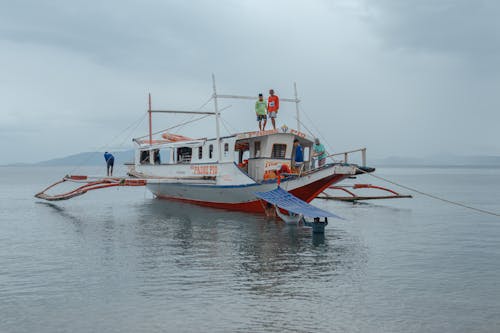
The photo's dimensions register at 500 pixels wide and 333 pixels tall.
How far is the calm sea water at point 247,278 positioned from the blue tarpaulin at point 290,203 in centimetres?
118

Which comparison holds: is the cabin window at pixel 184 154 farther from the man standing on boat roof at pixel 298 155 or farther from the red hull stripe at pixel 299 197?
the man standing on boat roof at pixel 298 155

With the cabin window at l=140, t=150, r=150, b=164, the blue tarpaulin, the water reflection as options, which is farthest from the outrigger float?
the cabin window at l=140, t=150, r=150, b=164

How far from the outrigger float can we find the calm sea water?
1.93 m

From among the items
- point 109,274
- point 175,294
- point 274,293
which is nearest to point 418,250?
point 274,293

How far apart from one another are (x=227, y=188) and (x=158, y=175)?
9.09 meters

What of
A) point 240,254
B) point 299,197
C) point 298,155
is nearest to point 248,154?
point 298,155

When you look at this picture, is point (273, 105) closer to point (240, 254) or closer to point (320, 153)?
point (320, 153)

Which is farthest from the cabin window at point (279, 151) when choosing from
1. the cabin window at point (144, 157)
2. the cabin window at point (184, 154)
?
the cabin window at point (144, 157)

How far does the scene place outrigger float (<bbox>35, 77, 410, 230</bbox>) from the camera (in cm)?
2347

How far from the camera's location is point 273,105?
26.2 m

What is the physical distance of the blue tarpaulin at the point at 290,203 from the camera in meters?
20.5

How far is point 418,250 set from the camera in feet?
60.8

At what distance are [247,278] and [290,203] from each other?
29.5 ft

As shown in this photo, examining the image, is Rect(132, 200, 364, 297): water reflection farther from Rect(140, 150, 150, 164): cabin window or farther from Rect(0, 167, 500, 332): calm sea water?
Rect(140, 150, 150, 164): cabin window
